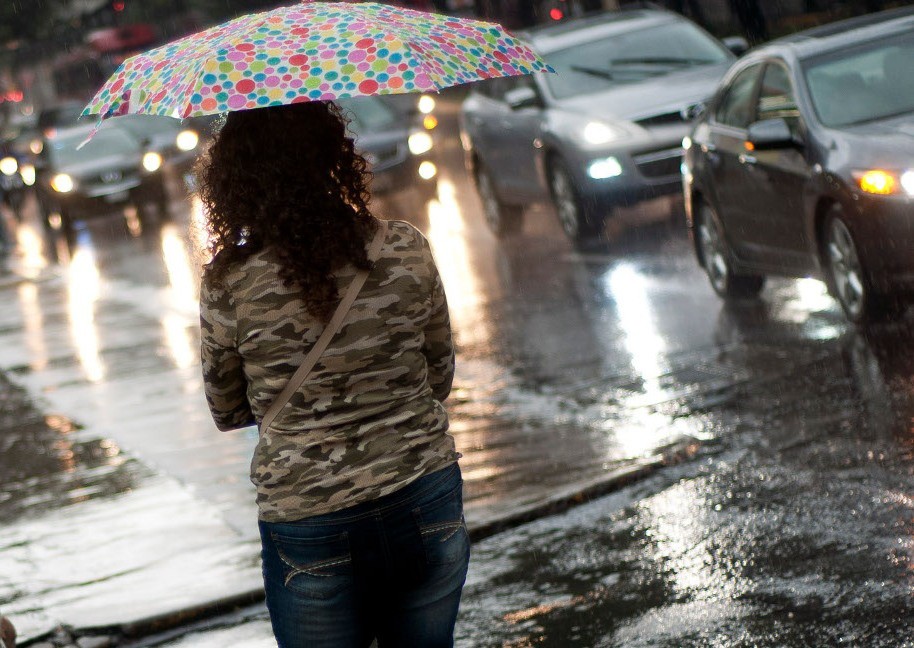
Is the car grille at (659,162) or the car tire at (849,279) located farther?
the car grille at (659,162)

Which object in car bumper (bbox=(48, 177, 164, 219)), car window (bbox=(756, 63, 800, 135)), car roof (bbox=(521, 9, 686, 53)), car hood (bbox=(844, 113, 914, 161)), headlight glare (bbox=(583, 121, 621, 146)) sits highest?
car roof (bbox=(521, 9, 686, 53))

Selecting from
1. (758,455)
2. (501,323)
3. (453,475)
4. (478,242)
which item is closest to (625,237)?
(478,242)

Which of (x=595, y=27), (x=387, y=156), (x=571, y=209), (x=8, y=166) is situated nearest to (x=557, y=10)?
(x=387, y=156)

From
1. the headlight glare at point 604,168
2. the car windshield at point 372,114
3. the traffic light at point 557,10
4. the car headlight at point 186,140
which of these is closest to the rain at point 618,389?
the headlight glare at point 604,168

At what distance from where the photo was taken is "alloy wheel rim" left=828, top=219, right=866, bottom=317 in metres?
8.20

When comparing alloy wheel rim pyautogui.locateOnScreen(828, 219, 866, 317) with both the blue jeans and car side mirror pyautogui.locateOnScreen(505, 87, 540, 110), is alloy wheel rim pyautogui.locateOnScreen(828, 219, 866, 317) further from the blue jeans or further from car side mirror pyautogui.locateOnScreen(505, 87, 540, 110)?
car side mirror pyautogui.locateOnScreen(505, 87, 540, 110)

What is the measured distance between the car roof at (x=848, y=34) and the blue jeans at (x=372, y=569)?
6.53 meters

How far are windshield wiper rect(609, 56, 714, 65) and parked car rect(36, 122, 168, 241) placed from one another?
12.7 metres

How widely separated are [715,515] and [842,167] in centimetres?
280

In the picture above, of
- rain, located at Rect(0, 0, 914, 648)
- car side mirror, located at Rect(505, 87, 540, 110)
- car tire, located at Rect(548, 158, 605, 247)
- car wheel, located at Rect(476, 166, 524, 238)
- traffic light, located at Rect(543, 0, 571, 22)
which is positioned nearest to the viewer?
rain, located at Rect(0, 0, 914, 648)

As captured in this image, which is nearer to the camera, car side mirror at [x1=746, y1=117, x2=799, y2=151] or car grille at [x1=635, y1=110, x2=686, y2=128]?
car side mirror at [x1=746, y1=117, x2=799, y2=151]

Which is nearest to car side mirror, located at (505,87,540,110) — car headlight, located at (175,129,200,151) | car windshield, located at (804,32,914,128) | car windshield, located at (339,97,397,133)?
car windshield, located at (804,32,914,128)

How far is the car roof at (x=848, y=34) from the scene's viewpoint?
9.05 m

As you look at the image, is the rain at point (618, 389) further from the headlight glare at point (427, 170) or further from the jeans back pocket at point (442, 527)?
the headlight glare at point (427, 170)
